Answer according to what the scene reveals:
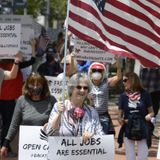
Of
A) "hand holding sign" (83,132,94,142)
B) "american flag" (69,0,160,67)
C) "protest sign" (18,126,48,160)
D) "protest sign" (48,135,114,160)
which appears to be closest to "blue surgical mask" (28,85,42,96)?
"protest sign" (18,126,48,160)

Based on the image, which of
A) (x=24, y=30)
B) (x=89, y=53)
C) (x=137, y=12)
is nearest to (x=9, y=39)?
(x=89, y=53)

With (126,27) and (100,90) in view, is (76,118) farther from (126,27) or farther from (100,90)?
(100,90)

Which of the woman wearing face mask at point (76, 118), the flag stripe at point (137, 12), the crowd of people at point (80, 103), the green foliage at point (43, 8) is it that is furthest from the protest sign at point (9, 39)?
the green foliage at point (43, 8)

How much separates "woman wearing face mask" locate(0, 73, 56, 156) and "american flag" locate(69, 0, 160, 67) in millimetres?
749

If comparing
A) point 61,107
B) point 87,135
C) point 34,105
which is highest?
point 61,107

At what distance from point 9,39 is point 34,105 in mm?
1986

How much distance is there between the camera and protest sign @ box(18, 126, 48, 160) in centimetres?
680

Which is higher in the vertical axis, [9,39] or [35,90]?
[9,39]

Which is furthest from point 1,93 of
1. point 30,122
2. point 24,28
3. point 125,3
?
point 125,3

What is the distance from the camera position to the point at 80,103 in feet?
20.0

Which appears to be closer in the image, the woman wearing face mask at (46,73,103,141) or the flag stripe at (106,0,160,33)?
the woman wearing face mask at (46,73,103,141)

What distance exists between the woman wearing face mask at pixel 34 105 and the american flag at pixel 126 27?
75 centimetres

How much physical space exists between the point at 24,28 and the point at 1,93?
115 cm

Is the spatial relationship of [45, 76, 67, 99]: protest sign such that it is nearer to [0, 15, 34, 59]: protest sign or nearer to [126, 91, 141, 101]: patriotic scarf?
[0, 15, 34, 59]: protest sign
